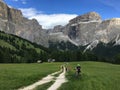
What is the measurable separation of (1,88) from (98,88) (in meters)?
→ 13.6

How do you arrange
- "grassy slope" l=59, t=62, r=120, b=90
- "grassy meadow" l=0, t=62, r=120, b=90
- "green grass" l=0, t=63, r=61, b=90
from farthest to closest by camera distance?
"grassy slope" l=59, t=62, r=120, b=90
"grassy meadow" l=0, t=62, r=120, b=90
"green grass" l=0, t=63, r=61, b=90

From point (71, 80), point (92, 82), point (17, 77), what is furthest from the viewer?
point (17, 77)

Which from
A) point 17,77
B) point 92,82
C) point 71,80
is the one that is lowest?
point 92,82

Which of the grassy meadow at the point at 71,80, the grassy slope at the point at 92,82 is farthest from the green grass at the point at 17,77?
the grassy slope at the point at 92,82

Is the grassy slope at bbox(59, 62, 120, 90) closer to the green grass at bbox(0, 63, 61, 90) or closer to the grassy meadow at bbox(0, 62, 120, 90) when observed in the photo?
the grassy meadow at bbox(0, 62, 120, 90)

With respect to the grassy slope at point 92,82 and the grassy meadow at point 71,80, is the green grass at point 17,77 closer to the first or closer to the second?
the grassy meadow at point 71,80

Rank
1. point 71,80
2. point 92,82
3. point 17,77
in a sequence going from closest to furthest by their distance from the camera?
point 92,82, point 71,80, point 17,77

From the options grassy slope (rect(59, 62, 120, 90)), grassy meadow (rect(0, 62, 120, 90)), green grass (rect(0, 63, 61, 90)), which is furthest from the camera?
grassy slope (rect(59, 62, 120, 90))

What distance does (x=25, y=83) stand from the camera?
151 ft

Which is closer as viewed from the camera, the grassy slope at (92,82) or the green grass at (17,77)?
the green grass at (17,77)

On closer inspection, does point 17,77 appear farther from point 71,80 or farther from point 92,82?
point 92,82

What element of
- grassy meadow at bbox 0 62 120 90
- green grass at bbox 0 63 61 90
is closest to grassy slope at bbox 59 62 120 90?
grassy meadow at bbox 0 62 120 90

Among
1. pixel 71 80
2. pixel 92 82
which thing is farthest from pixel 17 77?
pixel 92 82

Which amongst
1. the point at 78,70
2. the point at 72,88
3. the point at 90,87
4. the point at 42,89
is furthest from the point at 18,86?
the point at 78,70
